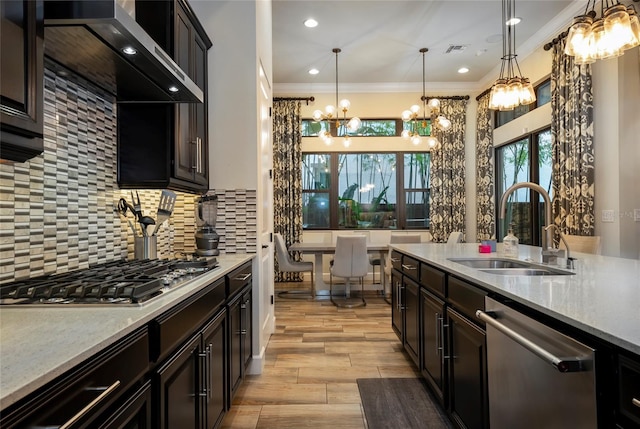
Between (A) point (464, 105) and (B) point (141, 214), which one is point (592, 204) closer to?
(A) point (464, 105)

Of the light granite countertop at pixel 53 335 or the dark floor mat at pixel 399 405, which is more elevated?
the light granite countertop at pixel 53 335

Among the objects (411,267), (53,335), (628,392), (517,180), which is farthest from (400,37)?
(53,335)

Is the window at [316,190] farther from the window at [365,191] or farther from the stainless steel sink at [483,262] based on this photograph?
the stainless steel sink at [483,262]

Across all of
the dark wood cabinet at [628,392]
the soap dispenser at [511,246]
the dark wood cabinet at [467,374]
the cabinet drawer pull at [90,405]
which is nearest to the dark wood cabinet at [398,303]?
the soap dispenser at [511,246]

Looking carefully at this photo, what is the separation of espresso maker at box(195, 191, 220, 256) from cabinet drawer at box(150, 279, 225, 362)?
79 cm

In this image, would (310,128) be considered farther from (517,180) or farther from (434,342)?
(434,342)

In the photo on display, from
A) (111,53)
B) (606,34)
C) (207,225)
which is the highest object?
(606,34)

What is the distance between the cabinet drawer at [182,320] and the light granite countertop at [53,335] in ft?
0.15

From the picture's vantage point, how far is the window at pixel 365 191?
22.5 ft

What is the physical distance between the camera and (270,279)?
3.51 metres

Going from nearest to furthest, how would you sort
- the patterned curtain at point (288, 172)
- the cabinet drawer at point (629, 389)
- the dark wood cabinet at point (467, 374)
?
1. the cabinet drawer at point (629, 389)
2. the dark wood cabinet at point (467, 374)
3. the patterned curtain at point (288, 172)

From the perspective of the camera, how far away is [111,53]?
1.42 m

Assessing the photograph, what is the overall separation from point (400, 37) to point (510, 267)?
12.2ft

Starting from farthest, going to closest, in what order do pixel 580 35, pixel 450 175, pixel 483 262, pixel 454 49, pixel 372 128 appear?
pixel 372 128 → pixel 450 175 → pixel 454 49 → pixel 483 262 → pixel 580 35
